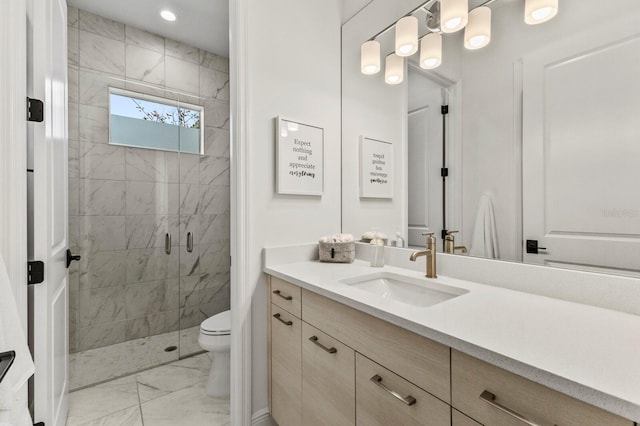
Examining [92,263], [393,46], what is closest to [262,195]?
[393,46]

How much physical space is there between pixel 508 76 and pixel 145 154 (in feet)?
8.74

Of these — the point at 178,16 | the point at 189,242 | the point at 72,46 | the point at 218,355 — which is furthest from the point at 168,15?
the point at 218,355

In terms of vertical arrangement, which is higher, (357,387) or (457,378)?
(457,378)

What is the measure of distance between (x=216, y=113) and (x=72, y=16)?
1.25m

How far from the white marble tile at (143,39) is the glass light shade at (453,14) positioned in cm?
254

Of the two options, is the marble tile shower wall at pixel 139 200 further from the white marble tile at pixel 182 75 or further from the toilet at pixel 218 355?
the toilet at pixel 218 355

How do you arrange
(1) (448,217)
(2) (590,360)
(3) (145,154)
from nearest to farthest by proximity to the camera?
1. (2) (590,360)
2. (1) (448,217)
3. (3) (145,154)

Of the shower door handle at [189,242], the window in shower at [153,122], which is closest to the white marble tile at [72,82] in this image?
the window in shower at [153,122]

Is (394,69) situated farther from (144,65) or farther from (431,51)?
(144,65)

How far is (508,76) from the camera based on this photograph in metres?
1.12

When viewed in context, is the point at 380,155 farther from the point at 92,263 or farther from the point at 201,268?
the point at 92,263

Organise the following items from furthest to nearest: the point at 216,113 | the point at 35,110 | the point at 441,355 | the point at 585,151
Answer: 1. the point at 216,113
2. the point at 35,110
3. the point at 585,151
4. the point at 441,355

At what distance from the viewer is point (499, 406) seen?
0.61 metres

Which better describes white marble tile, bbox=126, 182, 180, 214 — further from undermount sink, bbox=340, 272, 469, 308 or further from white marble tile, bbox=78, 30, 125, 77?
undermount sink, bbox=340, 272, 469, 308
